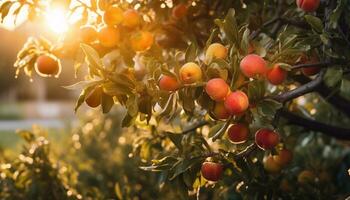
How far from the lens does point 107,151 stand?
5793 millimetres

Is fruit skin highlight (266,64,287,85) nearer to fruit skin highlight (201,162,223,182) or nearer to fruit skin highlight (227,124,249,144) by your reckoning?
fruit skin highlight (227,124,249,144)

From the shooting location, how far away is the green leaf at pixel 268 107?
1687 mm

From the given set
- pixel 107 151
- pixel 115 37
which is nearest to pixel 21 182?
pixel 115 37

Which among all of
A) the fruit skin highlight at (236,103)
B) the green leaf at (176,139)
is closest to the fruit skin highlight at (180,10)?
the green leaf at (176,139)

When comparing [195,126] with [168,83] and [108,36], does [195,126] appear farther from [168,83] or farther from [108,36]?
[168,83]

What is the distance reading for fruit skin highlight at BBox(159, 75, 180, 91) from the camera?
5.54 feet

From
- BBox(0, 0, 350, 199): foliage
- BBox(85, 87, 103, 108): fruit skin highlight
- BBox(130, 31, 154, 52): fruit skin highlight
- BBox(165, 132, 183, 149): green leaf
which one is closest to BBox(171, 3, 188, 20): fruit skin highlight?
BBox(0, 0, 350, 199): foliage

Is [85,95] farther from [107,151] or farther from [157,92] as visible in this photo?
[107,151]

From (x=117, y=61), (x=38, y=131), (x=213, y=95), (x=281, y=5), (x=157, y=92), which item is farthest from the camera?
(x=38, y=131)

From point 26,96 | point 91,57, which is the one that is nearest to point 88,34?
point 91,57

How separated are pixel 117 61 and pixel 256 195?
79cm

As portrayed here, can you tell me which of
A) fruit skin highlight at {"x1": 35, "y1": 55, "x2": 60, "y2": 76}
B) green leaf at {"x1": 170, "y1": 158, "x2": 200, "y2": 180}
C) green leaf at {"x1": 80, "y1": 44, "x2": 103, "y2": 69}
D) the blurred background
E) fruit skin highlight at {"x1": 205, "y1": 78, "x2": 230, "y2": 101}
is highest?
green leaf at {"x1": 80, "y1": 44, "x2": 103, "y2": 69}

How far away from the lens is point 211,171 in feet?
6.24

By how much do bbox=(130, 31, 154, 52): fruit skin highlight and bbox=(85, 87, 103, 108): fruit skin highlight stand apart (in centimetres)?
40
